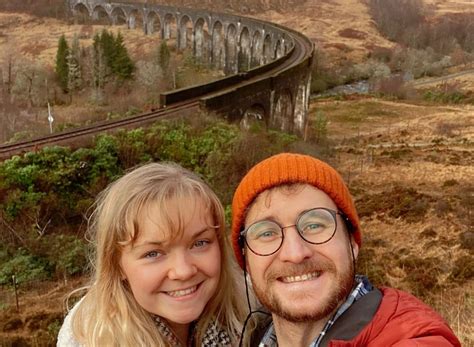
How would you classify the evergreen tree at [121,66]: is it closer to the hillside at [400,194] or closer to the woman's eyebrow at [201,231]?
the hillside at [400,194]

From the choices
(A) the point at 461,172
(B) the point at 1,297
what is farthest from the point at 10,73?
(B) the point at 1,297

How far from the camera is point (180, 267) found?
2484 mm

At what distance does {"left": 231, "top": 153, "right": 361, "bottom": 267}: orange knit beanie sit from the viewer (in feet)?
7.59

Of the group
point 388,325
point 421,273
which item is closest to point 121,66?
point 421,273

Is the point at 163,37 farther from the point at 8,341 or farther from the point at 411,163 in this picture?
the point at 8,341

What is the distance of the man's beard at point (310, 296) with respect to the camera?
7.14ft

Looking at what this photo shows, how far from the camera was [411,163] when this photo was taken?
22.2 m

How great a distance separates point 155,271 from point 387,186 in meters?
17.2

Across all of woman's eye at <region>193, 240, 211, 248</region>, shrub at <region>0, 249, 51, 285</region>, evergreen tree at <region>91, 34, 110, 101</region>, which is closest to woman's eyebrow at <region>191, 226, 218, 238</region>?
woman's eye at <region>193, 240, 211, 248</region>

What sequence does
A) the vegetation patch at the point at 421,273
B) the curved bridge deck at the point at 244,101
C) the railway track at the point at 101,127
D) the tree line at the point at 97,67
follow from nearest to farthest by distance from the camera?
the vegetation patch at the point at 421,273 < the railway track at the point at 101,127 < the curved bridge deck at the point at 244,101 < the tree line at the point at 97,67

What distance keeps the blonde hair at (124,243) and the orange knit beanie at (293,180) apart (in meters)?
0.25

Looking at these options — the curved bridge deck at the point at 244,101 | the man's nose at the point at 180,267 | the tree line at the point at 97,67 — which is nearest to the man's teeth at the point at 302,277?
the man's nose at the point at 180,267

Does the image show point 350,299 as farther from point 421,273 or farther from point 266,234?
point 421,273

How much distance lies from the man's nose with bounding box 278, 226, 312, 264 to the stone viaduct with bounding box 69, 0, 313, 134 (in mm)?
14386
